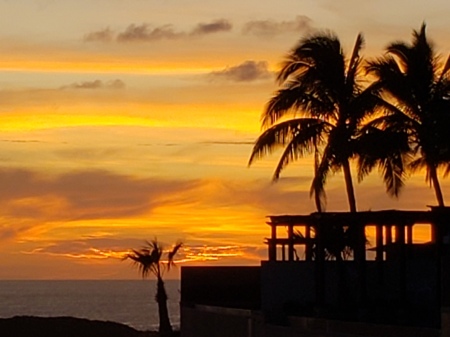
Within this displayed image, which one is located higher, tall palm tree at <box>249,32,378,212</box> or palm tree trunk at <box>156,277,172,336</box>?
tall palm tree at <box>249,32,378,212</box>

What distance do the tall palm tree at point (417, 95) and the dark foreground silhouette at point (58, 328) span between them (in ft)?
62.0

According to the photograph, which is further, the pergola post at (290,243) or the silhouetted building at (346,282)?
the pergola post at (290,243)

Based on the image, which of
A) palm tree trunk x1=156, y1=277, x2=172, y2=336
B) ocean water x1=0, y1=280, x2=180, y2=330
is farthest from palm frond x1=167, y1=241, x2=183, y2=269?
ocean water x1=0, y1=280, x2=180, y2=330

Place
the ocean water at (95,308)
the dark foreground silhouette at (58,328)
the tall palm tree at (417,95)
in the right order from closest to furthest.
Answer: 1. the tall palm tree at (417,95)
2. the dark foreground silhouette at (58,328)
3. the ocean water at (95,308)

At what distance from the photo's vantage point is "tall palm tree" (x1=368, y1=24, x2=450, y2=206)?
33.0 m

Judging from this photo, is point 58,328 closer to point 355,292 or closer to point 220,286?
point 220,286

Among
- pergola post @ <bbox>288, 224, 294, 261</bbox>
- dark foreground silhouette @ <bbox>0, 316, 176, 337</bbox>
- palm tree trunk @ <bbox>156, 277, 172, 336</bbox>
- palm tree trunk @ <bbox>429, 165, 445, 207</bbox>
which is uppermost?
palm tree trunk @ <bbox>429, 165, 445, 207</bbox>

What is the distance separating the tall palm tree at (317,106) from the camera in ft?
114

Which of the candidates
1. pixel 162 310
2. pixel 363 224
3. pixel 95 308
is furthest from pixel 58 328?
pixel 95 308

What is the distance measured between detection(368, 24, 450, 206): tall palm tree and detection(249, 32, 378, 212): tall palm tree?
0.98 metres

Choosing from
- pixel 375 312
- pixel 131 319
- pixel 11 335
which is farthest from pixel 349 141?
pixel 131 319

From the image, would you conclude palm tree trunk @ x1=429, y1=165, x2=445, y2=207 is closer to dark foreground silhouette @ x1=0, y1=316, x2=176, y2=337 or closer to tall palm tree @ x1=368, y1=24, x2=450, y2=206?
tall palm tree @ x1=368, y1=24, x2=450, y2=206

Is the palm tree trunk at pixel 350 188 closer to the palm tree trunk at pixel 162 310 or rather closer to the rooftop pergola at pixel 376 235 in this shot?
the rooftop pergola at pixel 376 235

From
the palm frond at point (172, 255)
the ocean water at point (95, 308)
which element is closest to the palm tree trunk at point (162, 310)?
the palm frond at point (172, 255)
